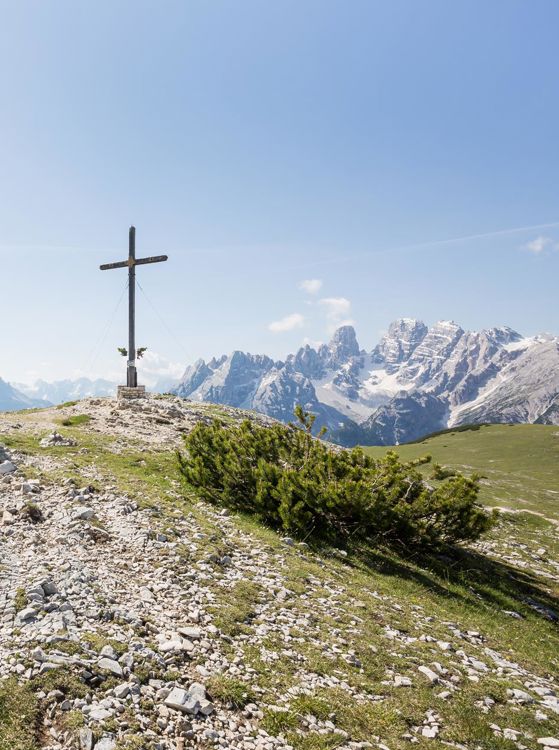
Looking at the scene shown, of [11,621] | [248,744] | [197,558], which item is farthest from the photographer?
[197,558]

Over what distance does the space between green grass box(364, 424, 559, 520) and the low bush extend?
22125mm

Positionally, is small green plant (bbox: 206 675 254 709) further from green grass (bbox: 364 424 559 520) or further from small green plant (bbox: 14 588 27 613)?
green grass (bbox: 364 424 559 520)

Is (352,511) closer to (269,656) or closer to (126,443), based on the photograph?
(269,656)

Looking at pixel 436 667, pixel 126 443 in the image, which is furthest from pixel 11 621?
pixel 126 443

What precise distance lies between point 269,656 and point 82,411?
32.5 metres

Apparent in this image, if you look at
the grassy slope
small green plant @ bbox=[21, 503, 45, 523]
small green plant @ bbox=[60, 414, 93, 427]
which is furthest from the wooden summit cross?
small green plant @ bbox=[21, 503, 45, 523]

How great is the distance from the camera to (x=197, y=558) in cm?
1330

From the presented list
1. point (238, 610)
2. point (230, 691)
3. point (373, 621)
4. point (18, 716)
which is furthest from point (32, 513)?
point (373, 621)

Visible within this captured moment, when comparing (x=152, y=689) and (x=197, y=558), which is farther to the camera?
(x=197, y=558)

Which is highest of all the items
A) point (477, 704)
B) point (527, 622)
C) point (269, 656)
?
point (269, 656)

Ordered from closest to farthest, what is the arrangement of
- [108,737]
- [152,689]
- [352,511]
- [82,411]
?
[108,737], [152,689], [352,511], [82,411]

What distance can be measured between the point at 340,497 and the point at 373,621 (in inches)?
229

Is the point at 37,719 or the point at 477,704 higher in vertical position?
the point at 37,719

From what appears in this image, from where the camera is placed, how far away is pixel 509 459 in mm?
69500
